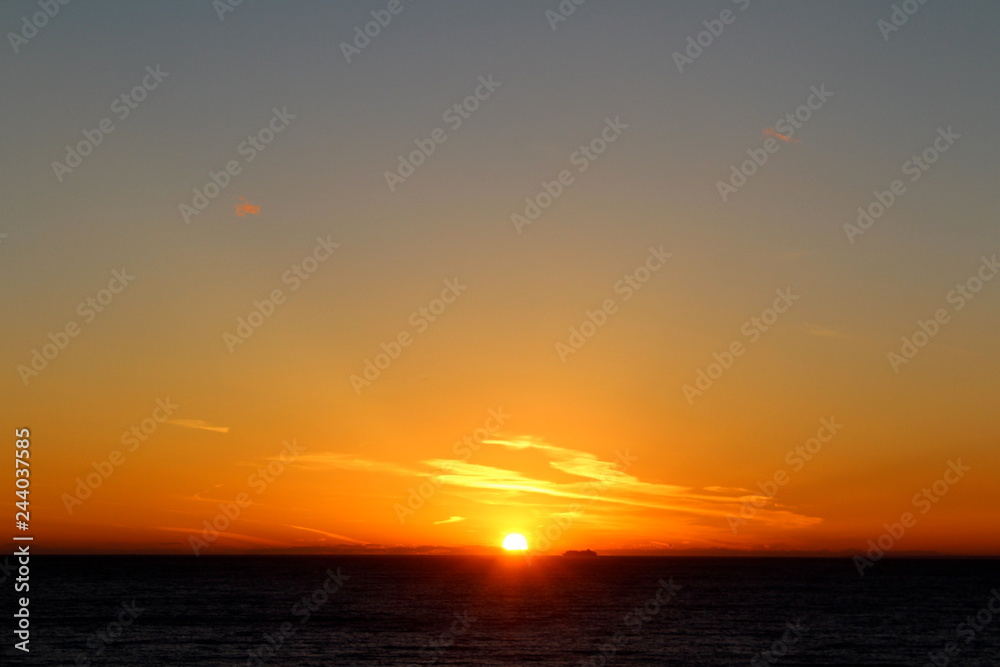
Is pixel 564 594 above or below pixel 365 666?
above

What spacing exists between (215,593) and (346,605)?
35255 millimetres

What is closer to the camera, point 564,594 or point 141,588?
point 564,594

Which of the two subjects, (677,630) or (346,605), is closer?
(677,630)

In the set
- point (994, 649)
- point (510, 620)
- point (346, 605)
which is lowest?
point (994, 649)

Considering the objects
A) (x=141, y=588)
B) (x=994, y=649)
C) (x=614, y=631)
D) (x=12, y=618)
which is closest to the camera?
(x=994, y=649)

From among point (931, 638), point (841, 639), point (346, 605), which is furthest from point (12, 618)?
point (931, 638)

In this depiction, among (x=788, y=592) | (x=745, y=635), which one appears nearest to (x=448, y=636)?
(x=745, y=635)

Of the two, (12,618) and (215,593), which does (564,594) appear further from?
(12,618)

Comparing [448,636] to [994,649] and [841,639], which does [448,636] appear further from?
[994,649]

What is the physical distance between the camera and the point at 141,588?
5891 inches

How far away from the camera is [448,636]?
77.2 meters

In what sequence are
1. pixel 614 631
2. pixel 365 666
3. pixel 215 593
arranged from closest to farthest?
pixel 365 666
pixel 614 631
pixel 215 593

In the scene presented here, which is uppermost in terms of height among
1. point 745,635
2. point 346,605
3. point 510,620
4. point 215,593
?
point 215,593

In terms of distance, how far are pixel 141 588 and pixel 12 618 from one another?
63477 mm
